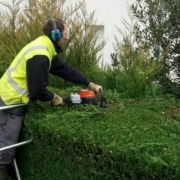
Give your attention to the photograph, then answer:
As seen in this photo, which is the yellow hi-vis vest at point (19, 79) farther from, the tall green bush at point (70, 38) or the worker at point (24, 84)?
the tall green bush at point (70, 38)

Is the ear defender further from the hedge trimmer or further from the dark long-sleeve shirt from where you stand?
the hedge trimmer

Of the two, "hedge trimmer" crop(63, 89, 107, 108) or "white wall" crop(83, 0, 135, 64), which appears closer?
"hedge trimmer" crop(63, 89, 107, 108)

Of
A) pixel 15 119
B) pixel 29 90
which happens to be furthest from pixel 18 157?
pixel 29 90

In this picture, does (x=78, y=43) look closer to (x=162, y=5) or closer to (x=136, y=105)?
(x=162, y=5)

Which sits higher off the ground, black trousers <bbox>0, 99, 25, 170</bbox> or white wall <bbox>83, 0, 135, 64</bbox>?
white wall <bbox>83, 0, 135, 64</bbox>

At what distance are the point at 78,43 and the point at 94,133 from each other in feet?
9.53

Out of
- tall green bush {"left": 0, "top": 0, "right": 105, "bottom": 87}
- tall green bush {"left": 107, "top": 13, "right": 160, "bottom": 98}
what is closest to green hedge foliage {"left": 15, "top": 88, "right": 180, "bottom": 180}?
tall green bush {"left": 107, "top": 13, "right": 160, "bottom": 98}

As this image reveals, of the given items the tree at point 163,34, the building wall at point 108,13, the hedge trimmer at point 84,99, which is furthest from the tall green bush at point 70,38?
the building wall at point 108,13

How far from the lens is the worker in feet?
13.7

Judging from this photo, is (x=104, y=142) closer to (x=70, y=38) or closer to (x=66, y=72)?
(x=66, y=72)

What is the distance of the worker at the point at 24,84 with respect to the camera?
164 inches

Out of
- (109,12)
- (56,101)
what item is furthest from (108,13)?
(56,101)

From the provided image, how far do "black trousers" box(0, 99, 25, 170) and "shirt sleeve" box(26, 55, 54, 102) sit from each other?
36 cm

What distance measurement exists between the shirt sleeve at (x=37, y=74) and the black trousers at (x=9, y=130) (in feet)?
1.19
